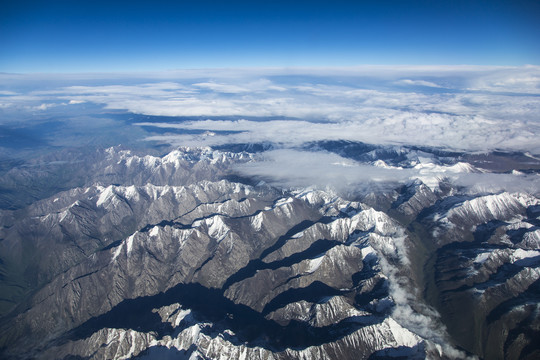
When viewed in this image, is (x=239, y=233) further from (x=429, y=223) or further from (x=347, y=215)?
(x=429, y=223)

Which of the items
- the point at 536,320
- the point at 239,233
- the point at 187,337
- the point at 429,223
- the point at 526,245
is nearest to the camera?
the point at 187,337

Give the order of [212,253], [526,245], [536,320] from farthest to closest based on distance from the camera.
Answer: [212,253] < [526,245] < [536,320]

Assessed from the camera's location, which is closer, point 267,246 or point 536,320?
point 536,320

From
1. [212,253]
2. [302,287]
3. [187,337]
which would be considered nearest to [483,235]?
[302,287]

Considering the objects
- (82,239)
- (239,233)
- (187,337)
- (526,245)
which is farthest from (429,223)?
(82,239)

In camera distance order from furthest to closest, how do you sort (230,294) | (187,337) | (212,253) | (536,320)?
(212,253), (230,294), (536,320), (187,337)

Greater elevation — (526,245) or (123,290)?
(526,245)

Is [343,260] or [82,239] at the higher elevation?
[343,260]

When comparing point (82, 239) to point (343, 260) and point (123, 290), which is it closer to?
point (123, 290)

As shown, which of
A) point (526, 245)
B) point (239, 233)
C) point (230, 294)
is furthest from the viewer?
point (239, 233)
